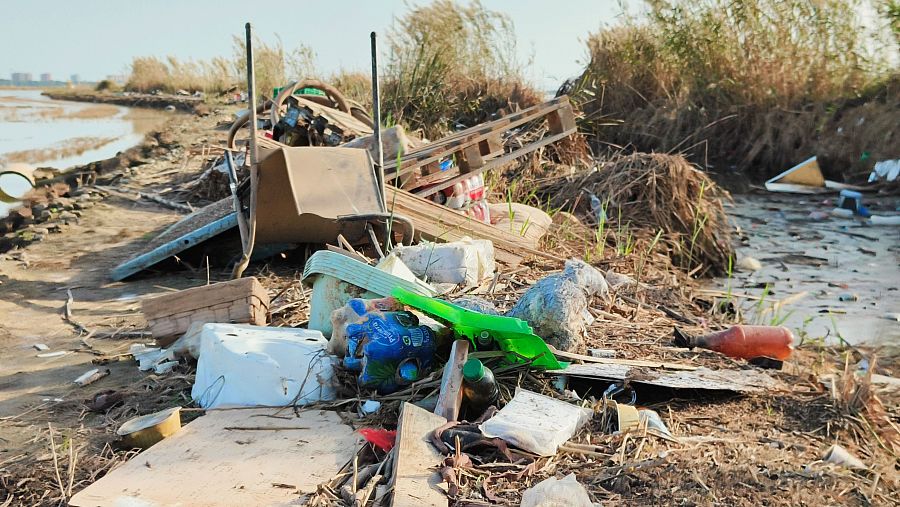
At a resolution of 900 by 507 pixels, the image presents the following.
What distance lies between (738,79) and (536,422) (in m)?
9.80

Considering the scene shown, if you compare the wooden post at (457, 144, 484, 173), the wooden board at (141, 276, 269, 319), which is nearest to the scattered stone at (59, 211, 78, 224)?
the wooden post at (457, 144, 484, 173)

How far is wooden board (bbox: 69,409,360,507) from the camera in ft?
8.05

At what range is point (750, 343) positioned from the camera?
3811 mm

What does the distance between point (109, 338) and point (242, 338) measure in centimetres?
139

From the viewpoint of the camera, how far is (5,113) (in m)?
23.9

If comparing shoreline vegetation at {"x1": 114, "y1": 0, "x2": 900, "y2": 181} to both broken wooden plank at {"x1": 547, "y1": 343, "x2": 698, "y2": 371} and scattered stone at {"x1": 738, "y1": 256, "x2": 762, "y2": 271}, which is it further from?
broken wooden plank at {"x1": 547, "y1": 343, "x2": 698, "y2": 371}

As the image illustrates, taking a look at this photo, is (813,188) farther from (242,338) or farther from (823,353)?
(242,338)

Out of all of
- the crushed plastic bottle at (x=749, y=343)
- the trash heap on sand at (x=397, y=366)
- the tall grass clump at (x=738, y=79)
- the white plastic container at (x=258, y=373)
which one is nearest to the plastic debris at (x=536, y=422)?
the trash heap on sand at (x=397, y=366)

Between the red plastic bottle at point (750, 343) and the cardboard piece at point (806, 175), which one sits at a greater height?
the cardboard piece at point (806, 175)

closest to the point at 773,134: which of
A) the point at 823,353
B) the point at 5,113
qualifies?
the point at 823,353

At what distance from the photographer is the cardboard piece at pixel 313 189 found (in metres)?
4.75

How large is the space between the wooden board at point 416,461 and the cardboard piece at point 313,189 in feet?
7.03

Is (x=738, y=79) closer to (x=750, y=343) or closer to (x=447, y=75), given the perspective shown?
(x=447, y=75)

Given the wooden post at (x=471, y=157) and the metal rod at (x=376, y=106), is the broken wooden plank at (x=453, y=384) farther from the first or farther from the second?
the wooden post at (x=471, y=157)
